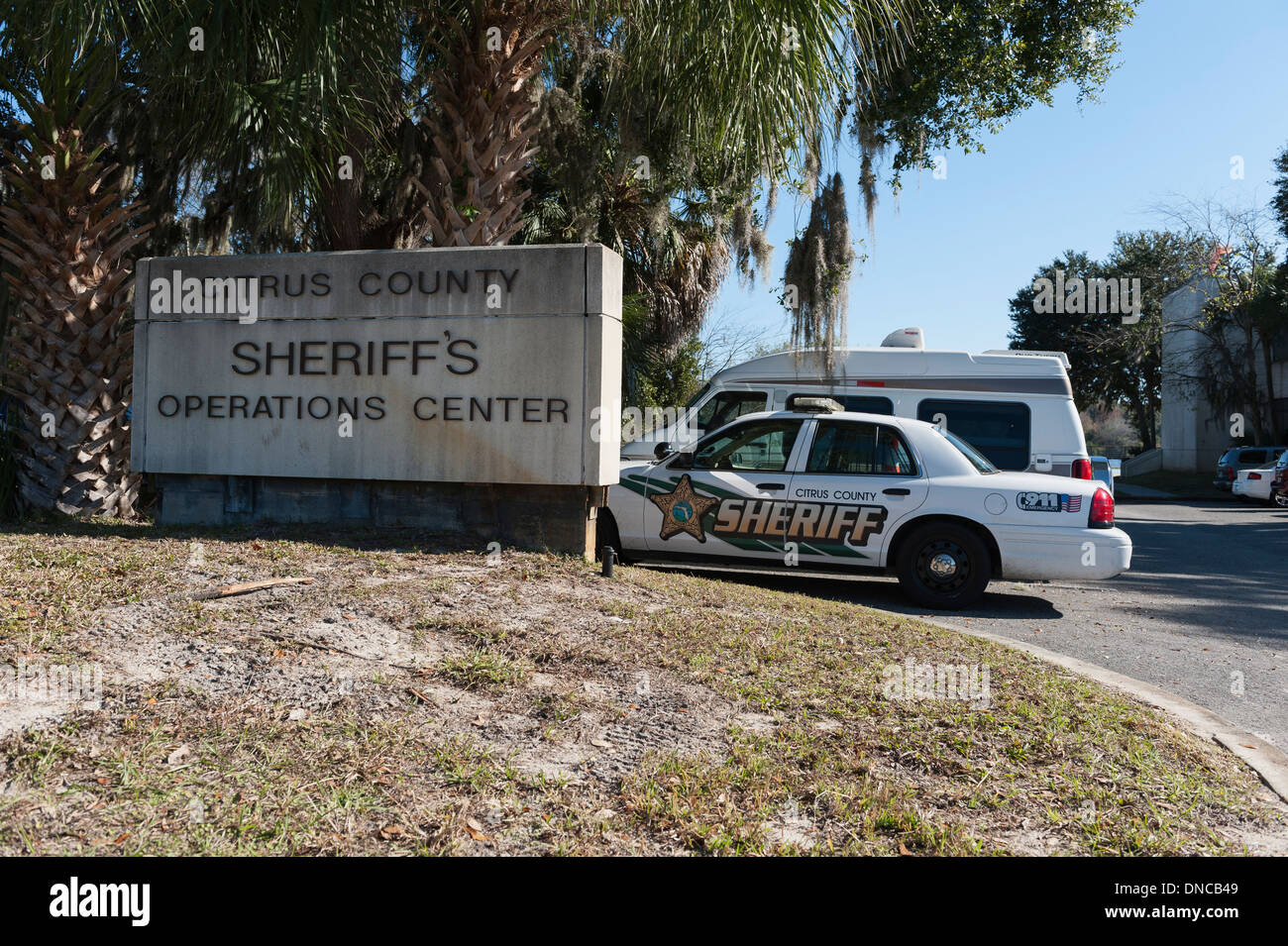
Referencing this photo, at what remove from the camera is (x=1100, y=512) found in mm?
8117

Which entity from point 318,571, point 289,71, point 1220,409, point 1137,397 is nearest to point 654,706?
point 318,571

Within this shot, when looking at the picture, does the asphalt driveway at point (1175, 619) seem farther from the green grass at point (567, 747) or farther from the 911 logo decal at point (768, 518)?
the green grass at point (567, 747)

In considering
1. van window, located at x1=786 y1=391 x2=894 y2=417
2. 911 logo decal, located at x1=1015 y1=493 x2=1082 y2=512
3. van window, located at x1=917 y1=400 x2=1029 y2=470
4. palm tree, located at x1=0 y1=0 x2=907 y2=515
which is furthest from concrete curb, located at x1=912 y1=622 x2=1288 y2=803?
van window, located at x1=786 y1=391 x2=894 y2=417

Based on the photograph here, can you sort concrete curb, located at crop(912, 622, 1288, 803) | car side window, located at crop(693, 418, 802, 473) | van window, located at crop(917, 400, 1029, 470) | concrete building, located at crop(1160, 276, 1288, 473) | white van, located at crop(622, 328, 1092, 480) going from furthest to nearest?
concrete building, located at crop(1160, 276, 1288, 473) → van window, located at crop(917, 400, 1029, 470) → white van, located at crop(622, 328, 1092, 480) → car side window, located at crop(693, 418, 802, 473) → concrete curb, located at crop(912, 622, 1288, 803)

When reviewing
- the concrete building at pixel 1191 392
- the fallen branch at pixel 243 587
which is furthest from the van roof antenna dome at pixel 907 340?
the concrete building at pixel 1191 392

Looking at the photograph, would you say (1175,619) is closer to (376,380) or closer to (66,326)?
(376,380)

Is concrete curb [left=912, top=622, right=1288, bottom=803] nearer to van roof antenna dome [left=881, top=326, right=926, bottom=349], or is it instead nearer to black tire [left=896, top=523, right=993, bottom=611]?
black tire [left=896, top=523, right=993, bottom=611]

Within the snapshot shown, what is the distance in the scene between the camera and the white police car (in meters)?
8.13

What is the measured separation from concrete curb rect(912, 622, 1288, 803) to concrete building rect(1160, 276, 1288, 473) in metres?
32.8

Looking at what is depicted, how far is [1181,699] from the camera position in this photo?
211 inches

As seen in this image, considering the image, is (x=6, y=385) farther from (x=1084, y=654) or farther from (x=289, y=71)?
(x=1084, y=654)

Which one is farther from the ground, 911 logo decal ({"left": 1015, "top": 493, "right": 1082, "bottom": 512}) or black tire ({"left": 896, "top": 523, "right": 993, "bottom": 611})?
911 logo decal ({"left": 1015, "top": 493, "right": 1082, "bottom": 512})

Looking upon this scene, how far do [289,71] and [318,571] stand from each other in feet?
11.7

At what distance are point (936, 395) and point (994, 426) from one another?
702 mm
